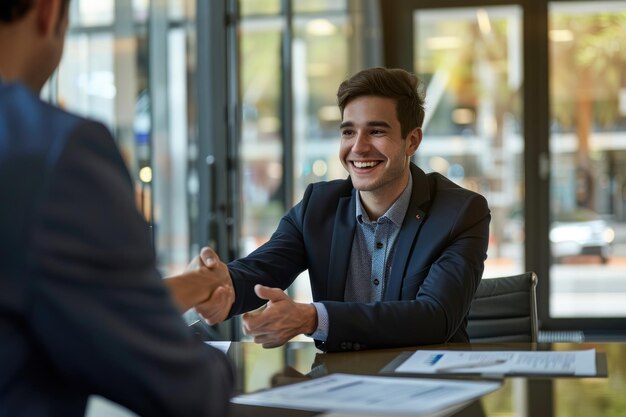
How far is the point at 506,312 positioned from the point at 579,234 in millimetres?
5698

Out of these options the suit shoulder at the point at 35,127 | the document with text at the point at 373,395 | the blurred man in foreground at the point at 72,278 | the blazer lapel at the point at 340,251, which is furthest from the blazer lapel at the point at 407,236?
the suit shoulder at the point at 35,127

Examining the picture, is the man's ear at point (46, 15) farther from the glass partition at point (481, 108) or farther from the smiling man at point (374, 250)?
the glass partition at point (481, 108)

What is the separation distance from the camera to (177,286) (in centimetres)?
191

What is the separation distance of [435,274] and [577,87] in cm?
611

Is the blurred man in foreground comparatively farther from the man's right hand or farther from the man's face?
the man's face

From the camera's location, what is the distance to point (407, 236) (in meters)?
2.54

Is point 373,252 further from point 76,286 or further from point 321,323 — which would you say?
point 76,286

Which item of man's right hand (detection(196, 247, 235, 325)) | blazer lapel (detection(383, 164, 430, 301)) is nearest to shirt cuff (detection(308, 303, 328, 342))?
man's right hand (detection(196, 247, 235, 325))

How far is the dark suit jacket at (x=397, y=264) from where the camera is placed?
7.22 feet

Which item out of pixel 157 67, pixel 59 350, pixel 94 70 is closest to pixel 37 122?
pixel 59 350

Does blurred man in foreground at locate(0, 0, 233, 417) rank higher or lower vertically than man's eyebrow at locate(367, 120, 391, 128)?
lower

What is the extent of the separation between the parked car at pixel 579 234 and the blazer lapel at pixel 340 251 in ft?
18.9

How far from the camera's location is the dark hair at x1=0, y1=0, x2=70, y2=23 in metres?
0.90

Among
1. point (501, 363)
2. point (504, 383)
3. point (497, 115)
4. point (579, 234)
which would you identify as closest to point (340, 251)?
point (501, 363)
